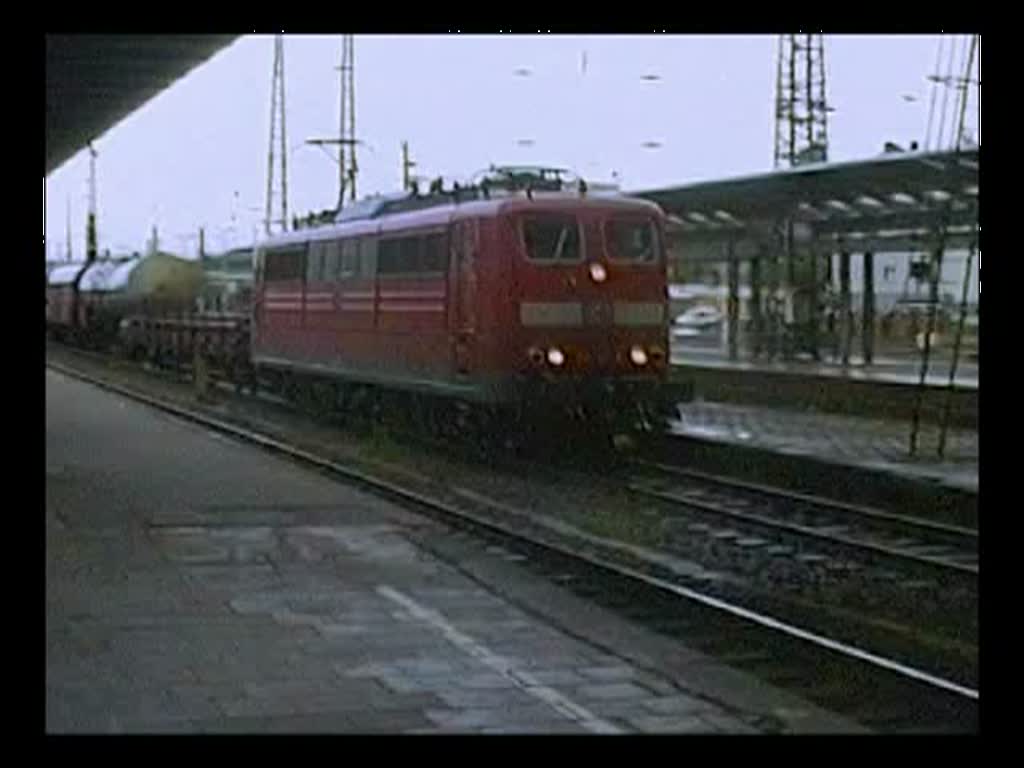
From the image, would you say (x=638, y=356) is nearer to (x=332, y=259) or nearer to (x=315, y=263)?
(x=332, y=259)

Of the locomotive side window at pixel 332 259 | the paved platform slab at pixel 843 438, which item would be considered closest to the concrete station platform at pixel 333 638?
the paved platform slab at pixel 843 438

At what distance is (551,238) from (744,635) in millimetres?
9723

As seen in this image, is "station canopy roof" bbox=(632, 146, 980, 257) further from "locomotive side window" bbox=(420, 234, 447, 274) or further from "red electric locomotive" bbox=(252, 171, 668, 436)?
→ "locomotive side window" bbox=(420, 234, 447, 274)

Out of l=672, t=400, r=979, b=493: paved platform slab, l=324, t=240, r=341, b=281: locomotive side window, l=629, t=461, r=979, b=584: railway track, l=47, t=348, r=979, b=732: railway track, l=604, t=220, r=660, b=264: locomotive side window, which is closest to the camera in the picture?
l=47, t=348, r=979, b=732: railway track

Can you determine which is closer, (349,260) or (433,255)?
(433,255)

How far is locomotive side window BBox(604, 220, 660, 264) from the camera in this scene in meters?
19.9

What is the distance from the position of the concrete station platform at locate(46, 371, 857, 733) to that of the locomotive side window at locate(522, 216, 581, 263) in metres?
4.13

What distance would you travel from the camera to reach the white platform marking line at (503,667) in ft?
26.4

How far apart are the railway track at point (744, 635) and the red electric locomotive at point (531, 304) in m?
3.40

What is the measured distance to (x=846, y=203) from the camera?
26312mm

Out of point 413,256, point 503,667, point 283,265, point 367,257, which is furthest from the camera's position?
point 283,265

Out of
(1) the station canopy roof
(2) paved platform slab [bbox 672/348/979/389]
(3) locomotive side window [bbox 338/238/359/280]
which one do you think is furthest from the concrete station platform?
(2) paved platform slab [bbox 672/348/979/389]

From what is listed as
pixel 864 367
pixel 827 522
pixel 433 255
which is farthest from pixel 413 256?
pixel 864 367
